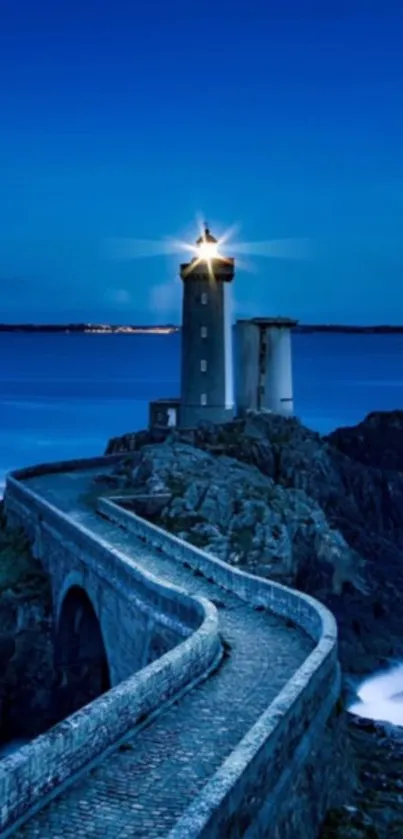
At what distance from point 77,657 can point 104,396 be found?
81.9 m

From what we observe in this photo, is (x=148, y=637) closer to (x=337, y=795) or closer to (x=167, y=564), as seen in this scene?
(x=167, y=564)

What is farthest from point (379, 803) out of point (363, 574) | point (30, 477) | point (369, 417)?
point (369, 417)

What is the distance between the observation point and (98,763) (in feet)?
35.4

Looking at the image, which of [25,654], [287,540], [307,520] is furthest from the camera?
[307,520]

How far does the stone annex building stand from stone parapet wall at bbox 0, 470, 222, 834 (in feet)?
0.07

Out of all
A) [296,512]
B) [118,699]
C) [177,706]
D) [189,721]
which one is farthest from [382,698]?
[118,699]

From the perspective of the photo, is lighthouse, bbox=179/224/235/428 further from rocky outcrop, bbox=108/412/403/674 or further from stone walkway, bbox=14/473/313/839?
stone walkway, bbox=14/473/313/839

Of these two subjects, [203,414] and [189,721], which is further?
[203,414]

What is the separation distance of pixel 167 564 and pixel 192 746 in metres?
8.89

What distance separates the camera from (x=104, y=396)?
104750 mm

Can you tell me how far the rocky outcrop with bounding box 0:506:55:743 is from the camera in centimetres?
2267

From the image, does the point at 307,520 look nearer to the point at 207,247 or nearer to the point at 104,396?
the point at 207,247

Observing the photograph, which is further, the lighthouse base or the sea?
the sea

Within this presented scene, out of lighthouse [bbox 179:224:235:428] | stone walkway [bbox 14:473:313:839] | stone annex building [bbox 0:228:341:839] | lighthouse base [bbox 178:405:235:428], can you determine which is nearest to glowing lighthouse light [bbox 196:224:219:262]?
lighthouse [bbox 179:224:235:428]
